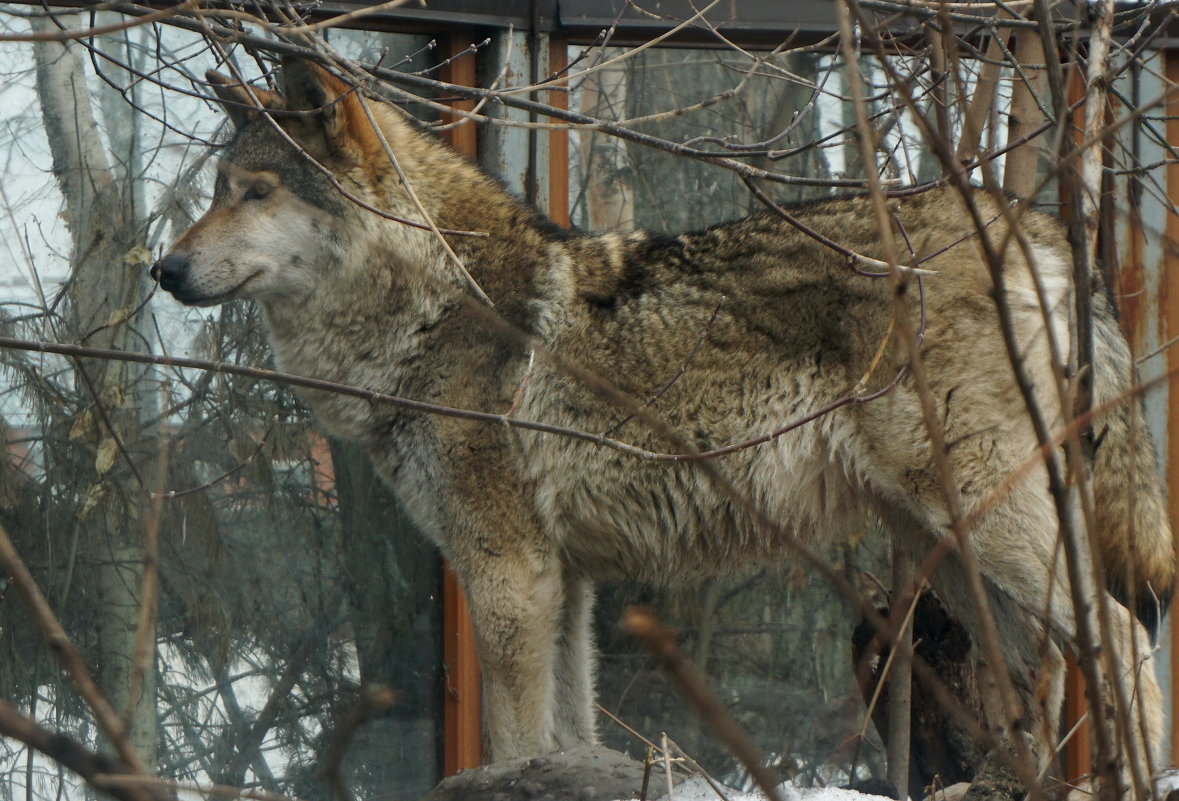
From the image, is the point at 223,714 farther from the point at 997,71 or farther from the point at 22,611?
the point at 997,71

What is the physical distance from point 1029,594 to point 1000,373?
2.31ft

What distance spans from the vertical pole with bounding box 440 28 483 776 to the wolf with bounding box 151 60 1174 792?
785 millimetres

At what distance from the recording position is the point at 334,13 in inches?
193

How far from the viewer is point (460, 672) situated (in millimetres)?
5340

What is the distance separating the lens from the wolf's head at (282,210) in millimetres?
4211

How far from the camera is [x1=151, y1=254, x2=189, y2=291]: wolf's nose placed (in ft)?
13.7

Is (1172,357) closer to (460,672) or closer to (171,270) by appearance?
(460,672)

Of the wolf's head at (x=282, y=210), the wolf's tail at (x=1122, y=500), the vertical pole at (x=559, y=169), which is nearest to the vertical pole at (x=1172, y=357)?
the wolf's tail at (x=1122, y=500)

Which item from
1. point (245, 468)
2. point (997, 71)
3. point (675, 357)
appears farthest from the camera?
point (245, 468)

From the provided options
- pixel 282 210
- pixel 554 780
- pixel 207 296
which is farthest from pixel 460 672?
pixel 282 210

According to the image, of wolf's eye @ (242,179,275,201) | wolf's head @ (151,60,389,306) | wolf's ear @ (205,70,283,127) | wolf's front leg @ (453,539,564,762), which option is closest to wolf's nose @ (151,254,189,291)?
wolf's head @ (151,60,389,306)

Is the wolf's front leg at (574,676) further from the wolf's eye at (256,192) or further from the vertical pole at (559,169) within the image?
the wolf's eye at (256,192)

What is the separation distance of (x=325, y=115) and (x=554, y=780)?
2.34 m

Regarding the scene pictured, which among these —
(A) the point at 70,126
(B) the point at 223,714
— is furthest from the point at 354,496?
(A) the point at 70,126
